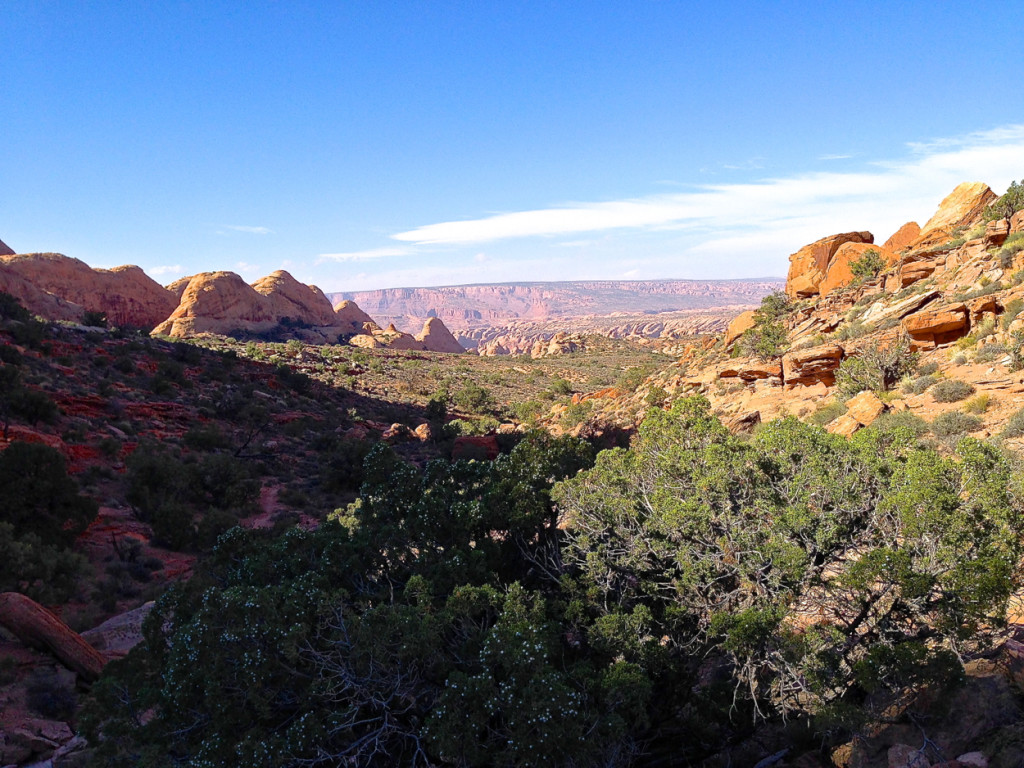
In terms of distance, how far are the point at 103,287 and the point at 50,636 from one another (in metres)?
73.0

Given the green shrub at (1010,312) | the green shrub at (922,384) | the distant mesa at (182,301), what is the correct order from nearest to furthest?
the green shrub at (922,384), the green shrub at (1010,312), the distant mesa at (182,301)

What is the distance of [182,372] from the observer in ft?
101

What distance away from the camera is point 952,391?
1323cm

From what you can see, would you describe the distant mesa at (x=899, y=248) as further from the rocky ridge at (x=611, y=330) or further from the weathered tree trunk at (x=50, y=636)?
the rocky ridge at (x=611, y=330)

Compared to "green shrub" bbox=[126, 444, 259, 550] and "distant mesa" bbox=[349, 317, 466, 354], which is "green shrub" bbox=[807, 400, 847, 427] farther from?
"distant mesa" bbox=[349, 317, 466, 354]

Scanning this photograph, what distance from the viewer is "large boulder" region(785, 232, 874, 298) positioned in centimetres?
3366

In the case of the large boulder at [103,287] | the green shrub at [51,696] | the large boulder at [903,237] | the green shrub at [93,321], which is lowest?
the green shrub at [51,696]

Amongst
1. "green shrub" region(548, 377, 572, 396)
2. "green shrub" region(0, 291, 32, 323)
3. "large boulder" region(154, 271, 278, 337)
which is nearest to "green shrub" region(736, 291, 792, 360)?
"green shrub" region(548, 377, 572, 396)

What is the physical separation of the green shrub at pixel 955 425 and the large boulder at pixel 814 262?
23980 mm

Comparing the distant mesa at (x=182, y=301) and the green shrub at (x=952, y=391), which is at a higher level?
the distant mesa at (x=182, y=301)

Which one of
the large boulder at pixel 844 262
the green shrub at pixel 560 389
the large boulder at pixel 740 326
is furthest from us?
the green shrub at pixel 560 389

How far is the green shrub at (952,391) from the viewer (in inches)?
516

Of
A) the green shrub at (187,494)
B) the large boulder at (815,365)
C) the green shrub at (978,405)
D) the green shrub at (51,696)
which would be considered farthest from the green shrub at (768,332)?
the green shrub at (51,696)

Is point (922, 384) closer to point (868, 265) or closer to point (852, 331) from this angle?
point (852, 331)
